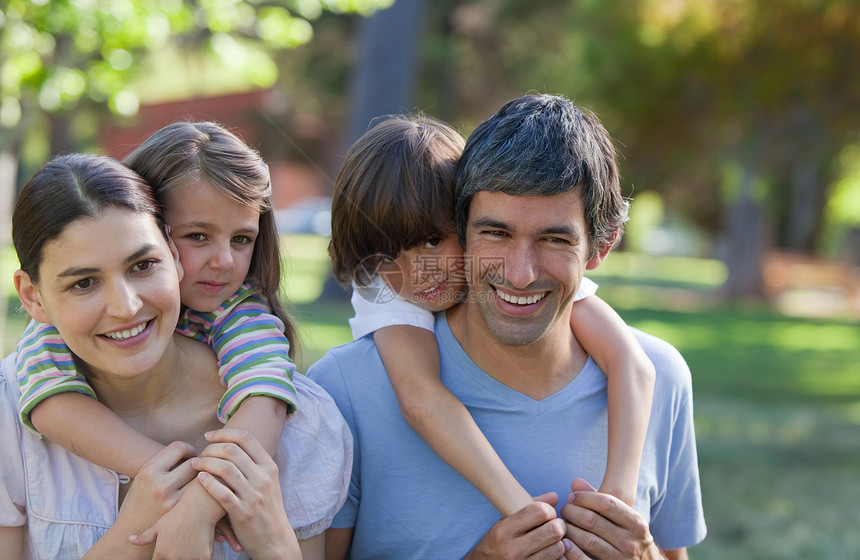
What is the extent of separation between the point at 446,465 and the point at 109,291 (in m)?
1.03

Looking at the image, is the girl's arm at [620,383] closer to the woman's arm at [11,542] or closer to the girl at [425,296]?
the girl at [425,296]

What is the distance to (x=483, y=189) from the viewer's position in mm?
2453

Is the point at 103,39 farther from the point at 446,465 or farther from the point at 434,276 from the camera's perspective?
the point at 446,465

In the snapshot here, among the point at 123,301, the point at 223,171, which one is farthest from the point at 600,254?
the point at 123,301

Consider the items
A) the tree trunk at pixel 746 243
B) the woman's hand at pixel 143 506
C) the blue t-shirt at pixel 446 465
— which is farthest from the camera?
the tree trunk at pixel 746 243

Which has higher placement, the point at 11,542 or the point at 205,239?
the point at 205,239

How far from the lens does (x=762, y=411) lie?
8.90 meters

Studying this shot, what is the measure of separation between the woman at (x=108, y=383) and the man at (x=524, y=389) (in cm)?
39

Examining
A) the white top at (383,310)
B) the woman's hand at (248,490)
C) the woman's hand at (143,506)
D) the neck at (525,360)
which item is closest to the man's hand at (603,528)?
the neck at (525,360)

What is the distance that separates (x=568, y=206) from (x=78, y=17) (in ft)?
12.9

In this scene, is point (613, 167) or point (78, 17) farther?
point (78, 17)

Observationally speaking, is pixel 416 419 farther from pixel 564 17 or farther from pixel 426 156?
pixel 564 17

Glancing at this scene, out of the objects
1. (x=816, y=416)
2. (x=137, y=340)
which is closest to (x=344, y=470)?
(x=137, y=340)

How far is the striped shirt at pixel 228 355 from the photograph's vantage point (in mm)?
2096
